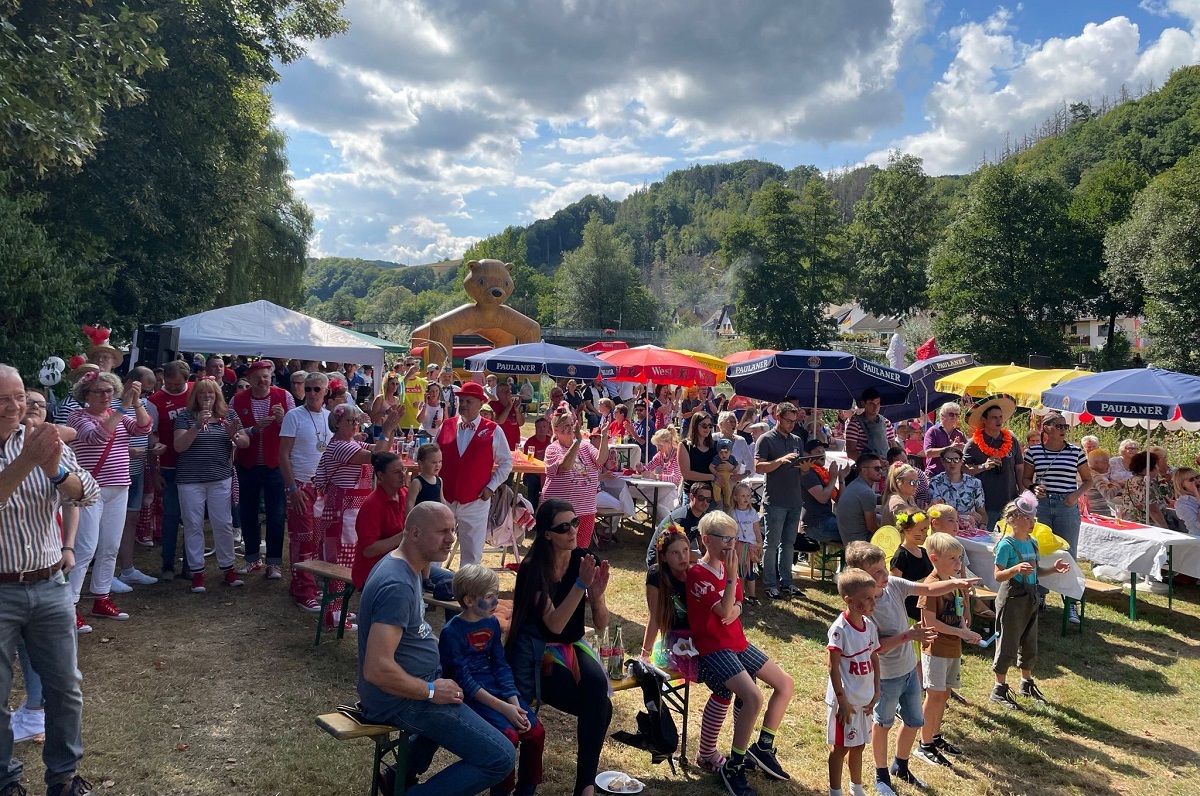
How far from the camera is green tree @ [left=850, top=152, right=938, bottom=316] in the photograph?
57.7 metres

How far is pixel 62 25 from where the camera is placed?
34.8ft

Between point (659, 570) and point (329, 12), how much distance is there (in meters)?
16.1

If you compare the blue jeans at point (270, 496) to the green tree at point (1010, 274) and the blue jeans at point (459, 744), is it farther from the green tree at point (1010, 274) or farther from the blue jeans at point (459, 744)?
the green tree at point (1010, 274)

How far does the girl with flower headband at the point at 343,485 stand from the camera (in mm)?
5863

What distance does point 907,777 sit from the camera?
418cm

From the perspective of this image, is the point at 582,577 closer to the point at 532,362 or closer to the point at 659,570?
the point at 659,570

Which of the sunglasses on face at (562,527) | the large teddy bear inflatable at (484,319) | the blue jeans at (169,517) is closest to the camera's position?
the sunglasses on face at (562,527)

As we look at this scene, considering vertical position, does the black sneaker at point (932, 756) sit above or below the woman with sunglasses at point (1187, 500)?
below

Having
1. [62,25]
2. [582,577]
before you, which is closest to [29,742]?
[582,577]

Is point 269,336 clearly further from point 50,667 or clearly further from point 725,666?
point 725,666

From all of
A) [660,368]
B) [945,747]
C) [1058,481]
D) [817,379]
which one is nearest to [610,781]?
[945,747]

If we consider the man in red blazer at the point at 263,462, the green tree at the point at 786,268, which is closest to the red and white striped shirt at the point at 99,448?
the man in red blazer at the point at 263,462

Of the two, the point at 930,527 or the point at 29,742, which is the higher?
the point at 930,527

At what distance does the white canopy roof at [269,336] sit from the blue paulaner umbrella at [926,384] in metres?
7.31
